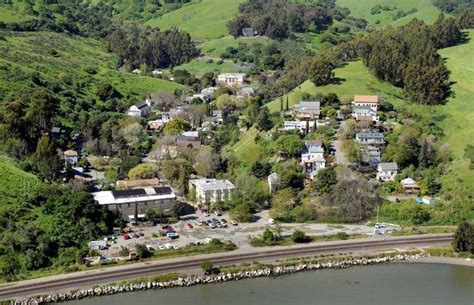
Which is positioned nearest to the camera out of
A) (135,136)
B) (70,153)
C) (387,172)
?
(387,172)

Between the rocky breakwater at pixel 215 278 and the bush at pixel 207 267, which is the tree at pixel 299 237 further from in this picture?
the bush at pixel 207 267

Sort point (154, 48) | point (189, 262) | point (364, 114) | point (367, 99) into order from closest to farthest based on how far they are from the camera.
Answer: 1. point (189, 262)
2. point (364, 114)
3. point (367, 99)
4. point (154, 48)

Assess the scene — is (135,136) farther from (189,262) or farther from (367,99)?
(189,262)

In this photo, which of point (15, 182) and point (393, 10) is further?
point (393, 10)

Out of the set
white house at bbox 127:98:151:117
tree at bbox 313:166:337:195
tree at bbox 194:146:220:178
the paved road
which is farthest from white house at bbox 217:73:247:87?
the paved road

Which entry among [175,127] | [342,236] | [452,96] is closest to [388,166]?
[342,236]

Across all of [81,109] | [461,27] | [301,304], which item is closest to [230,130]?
[81,109]
